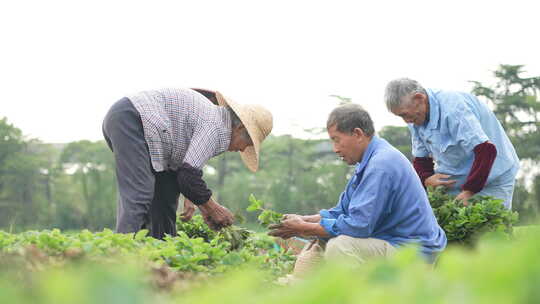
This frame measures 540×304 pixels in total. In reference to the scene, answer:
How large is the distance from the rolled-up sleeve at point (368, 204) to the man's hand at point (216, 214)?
145cm

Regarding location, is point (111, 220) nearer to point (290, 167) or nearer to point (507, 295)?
point (290, 167)

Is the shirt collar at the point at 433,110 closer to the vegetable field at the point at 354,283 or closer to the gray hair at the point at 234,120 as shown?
the gray hair at the point at 234,120

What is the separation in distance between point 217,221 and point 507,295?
454 centimetres

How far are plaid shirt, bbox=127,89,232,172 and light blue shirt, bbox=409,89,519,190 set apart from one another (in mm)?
1747

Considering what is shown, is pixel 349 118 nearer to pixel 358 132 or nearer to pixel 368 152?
pixel 358 132

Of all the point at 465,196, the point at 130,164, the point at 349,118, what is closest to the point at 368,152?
the point at 349,118

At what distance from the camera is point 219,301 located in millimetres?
861

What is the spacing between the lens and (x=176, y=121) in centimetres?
523

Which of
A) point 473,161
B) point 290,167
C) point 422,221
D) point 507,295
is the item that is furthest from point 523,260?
point 290,167

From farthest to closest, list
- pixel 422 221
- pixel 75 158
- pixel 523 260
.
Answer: pixel 75 158 → pixel 422 221 → pixel 523 260

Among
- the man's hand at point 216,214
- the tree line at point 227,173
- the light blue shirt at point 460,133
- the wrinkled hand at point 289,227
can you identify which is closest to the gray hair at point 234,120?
the man's hand at point 216,214

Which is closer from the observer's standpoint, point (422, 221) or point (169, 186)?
point (422, 221)

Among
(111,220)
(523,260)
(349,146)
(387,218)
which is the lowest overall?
(111,220)

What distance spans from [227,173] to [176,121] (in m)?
30.6
